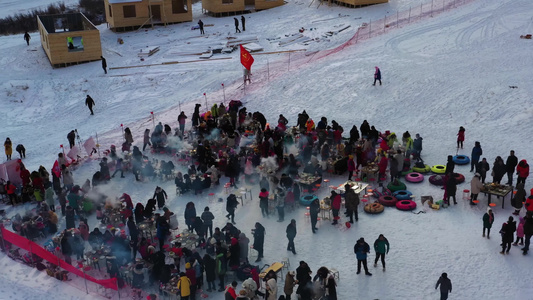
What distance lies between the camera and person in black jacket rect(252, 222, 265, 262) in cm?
1752

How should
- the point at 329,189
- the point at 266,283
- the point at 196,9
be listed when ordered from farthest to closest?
the point at 196,9 < the point at 329,189 < the point at 266,283

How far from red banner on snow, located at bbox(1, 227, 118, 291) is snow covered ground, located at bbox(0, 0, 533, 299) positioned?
537 millimetres

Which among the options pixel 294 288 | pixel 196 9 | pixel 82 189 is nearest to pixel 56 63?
pixel 196 9

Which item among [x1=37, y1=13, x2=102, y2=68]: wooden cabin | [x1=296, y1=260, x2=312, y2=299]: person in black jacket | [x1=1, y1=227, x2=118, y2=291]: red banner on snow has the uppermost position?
[x1=37, y1=13, x2=102, y2=68]: wooden cabin

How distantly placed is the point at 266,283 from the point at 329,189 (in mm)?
7064

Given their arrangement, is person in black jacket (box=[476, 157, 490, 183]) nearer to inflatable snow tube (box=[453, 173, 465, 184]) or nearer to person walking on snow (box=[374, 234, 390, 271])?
inflatable snow tube (box=[453, 173, 465, 184])

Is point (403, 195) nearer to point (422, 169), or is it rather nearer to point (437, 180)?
point (437, 180)

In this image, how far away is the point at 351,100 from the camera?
29.7m

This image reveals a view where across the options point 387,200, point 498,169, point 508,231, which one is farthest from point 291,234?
point 498,169

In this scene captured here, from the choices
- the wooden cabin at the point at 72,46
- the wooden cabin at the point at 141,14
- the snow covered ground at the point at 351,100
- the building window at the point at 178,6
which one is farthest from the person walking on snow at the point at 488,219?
the building window at the point at 178,6

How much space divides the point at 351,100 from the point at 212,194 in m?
10.4

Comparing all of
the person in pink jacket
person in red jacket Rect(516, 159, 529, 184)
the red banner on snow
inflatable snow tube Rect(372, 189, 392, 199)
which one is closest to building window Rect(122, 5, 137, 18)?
the red banner on snow

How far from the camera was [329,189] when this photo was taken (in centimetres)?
2173

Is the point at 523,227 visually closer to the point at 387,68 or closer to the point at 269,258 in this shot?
the point at 269,258
